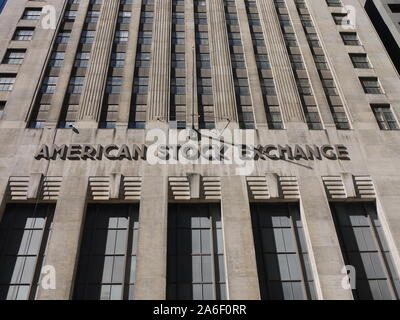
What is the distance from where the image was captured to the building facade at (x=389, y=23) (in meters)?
39.4

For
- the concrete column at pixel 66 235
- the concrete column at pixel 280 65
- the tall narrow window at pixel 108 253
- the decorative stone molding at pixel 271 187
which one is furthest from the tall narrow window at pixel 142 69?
the concrete column at pixel 280 65

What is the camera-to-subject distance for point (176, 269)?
2248 centimetres

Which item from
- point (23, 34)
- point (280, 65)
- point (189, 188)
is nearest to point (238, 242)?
point (189, 188)

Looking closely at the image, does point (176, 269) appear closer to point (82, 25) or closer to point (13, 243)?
point (13, 243)

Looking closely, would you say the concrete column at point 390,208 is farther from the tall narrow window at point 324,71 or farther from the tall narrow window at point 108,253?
the tall narrow window at point 108,253

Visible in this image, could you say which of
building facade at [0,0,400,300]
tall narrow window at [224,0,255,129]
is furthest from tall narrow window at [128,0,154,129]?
tall narrow window at [224,0,255,129]

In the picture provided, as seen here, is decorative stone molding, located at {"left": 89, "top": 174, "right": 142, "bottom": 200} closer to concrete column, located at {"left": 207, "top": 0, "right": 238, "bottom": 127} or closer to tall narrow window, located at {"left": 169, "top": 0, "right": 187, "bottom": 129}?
tall narrow window, located at {"left": 169, "top": 0, "right": 187, "bottom": 129}

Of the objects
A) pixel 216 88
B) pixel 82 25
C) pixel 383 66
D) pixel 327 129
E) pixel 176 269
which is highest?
pixel 82 25

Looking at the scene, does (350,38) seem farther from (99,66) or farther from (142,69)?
(99,66)

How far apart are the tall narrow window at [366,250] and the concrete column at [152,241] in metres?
12.1

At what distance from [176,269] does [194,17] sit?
89.0 ft

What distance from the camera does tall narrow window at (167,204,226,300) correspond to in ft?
71.8
